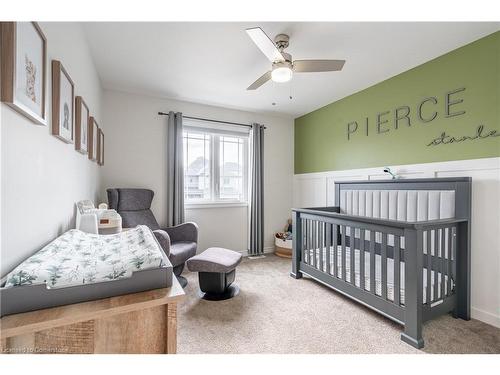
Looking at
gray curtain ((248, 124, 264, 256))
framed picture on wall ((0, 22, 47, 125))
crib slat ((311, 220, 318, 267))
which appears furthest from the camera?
gray curtain ((248, 124, 264, 256))

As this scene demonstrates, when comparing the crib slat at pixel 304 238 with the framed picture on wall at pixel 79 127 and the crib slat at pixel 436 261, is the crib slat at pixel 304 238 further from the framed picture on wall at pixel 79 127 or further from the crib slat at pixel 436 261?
the framed picture on wall at pixel 79 127

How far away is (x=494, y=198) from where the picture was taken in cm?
183

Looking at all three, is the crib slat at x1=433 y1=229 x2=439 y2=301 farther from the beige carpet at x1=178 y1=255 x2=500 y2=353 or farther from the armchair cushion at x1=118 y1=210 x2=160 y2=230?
the armchair cushion at x1=118 y1=210 x2=160 y2=230

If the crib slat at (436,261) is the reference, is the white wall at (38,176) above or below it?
above

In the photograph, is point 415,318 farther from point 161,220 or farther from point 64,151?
point 161,220

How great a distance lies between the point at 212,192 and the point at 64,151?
91.0 inches

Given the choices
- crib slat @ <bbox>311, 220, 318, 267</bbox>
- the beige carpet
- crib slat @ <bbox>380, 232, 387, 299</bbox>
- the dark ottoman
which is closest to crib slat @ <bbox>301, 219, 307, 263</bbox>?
crib slat @ <bbox>311, 220, 318, 267</bbox>

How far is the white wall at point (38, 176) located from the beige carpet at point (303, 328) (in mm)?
1131

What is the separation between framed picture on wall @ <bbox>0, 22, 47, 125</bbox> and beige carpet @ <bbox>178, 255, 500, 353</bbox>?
1.55 m

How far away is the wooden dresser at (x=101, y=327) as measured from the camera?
24.2 inches

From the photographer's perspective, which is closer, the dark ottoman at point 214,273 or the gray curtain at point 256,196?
the dark ottoman at point 214,273

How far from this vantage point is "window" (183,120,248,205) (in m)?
3.42

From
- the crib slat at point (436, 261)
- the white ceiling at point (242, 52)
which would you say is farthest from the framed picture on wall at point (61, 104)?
the crib slat at point (436, 261)
